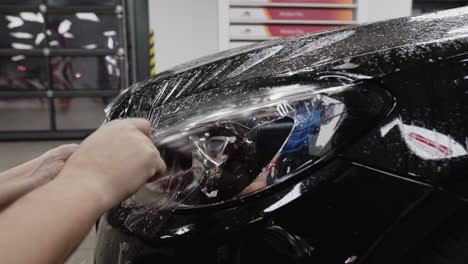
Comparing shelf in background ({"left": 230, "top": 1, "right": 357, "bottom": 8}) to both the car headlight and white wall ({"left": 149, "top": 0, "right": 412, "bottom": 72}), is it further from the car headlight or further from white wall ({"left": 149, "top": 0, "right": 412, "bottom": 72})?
the car headlight

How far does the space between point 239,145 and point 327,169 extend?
16cm

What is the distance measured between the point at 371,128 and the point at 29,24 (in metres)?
4.89

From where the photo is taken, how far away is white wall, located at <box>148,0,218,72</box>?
4098 millimetres

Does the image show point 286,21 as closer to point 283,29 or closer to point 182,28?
point 283,29

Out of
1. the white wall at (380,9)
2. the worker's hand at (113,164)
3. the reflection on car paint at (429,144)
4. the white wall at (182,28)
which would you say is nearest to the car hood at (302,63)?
the reflection on car paint at (429,144)

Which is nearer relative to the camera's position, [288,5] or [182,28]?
[288,5]

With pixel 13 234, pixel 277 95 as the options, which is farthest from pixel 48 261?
pixel 277 95

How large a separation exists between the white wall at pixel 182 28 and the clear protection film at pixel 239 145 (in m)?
3.60

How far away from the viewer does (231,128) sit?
0.69 meters

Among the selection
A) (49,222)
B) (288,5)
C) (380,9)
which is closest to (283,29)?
(288,5)

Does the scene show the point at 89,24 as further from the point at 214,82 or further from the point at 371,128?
the point at 371,128

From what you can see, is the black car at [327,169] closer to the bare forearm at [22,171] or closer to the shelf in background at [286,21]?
the bare forearm at [22,171]

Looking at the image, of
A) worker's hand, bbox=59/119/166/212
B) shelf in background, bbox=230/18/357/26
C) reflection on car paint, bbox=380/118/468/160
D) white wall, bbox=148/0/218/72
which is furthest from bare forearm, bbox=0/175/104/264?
white wall, bbox=148/0/218/72

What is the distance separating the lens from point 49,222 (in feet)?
1.44
